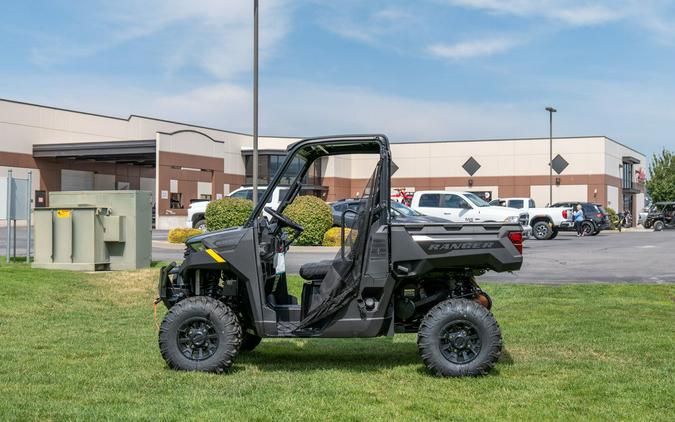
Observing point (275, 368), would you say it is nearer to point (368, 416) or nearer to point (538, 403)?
point (368, 416)

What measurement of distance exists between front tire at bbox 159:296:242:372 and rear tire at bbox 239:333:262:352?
3.49ft

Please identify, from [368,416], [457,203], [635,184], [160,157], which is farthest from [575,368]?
[635,184]

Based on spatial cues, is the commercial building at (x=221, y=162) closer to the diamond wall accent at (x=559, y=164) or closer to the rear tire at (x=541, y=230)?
the diamond wall accent at (x=559, y=164)

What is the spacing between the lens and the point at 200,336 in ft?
23.2

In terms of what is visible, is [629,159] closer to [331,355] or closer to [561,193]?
[561,193]

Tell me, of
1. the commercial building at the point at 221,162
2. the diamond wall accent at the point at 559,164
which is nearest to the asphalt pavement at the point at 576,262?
the commercial building at the point at 221,162

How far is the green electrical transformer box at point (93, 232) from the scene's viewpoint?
15.9 m

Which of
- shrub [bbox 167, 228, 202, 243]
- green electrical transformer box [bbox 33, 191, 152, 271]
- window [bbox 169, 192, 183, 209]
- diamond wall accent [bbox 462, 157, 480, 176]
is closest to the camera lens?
green electrical transformer box [bbox 33, 191, 152, 271]

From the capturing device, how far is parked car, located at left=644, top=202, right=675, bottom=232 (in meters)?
47.8

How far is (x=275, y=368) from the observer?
291 inches

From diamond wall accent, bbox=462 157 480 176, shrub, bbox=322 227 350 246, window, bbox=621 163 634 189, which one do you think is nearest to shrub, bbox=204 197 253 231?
shrub, bbox=322 227 350 246

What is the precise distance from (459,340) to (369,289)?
0.90 meters

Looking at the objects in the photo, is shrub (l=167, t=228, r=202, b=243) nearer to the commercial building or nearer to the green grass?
the green grass

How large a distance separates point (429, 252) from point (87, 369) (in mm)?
3294
